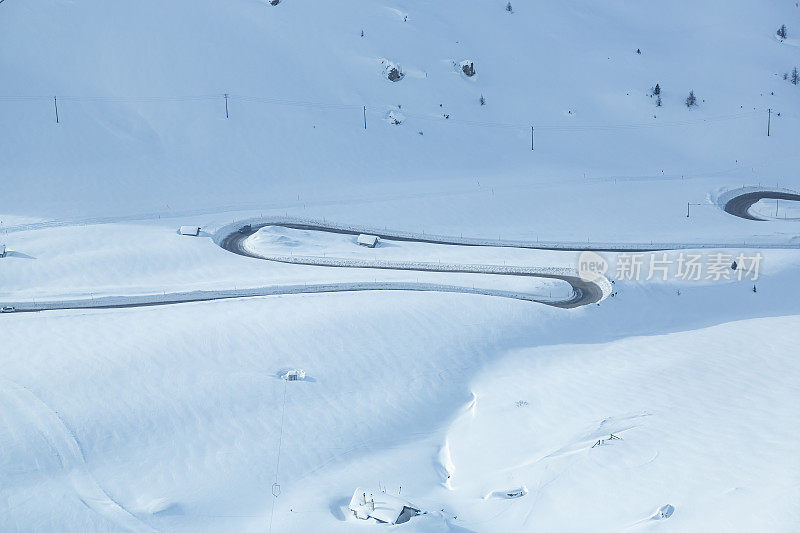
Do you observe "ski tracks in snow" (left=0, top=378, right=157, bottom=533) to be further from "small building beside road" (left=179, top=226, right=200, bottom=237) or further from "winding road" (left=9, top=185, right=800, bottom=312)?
"small building beside road" (left=179, top=226, right=200, bottom=237)

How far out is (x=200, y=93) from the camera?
78875 millimetres

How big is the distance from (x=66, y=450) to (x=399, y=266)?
25743 millimetres

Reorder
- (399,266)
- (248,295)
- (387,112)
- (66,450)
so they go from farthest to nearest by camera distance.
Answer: (387,112) < (399,266) < (248,295) < (66,450)

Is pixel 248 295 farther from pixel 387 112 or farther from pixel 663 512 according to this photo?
pixel 387 112

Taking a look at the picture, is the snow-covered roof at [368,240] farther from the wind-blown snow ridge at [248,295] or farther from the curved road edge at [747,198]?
the curved road edge at [747,198]

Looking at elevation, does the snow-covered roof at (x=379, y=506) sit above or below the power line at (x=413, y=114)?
below

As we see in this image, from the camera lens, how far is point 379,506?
3158 centimetres

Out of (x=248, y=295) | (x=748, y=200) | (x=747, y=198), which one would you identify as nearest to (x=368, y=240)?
(x=248, y=295)

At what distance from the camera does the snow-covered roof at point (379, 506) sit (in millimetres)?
31047

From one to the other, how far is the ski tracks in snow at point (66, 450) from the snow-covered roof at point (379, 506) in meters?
6.52

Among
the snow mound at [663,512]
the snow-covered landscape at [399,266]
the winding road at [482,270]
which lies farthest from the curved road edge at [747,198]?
the snow mound at [663,512]

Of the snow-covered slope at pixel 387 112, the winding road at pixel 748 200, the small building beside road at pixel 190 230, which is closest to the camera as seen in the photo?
the small building beside road at pixel 190 230

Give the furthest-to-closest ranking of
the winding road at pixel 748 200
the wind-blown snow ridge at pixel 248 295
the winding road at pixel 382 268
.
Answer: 1. the winding road at pixel 748 200
2. the winding road at pixel 382 268
3. the wind-blown snow ridge at pixel 248 295

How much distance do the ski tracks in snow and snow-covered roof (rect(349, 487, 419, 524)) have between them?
652cm
